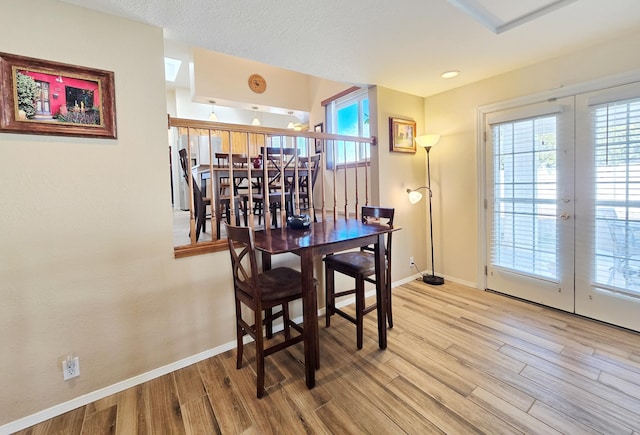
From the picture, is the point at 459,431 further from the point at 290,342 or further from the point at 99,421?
the point at 99,421

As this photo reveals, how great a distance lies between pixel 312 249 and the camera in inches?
68.8

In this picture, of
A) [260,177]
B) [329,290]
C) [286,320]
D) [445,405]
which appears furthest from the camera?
[260,177]

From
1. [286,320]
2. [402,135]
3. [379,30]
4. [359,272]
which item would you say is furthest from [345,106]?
[286,320]

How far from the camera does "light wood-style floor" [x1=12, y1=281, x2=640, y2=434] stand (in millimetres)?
1507

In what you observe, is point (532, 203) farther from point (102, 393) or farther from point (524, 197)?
point (102, 393)

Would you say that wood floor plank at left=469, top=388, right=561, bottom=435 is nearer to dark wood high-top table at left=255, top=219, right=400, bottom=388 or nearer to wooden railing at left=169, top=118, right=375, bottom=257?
dark wood high-top table at left=255, top=219, right=400, bottom=388

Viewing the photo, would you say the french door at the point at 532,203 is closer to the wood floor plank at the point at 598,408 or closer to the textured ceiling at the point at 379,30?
the textured ceiling at the point at 379,30

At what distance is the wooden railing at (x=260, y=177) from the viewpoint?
2.17 m

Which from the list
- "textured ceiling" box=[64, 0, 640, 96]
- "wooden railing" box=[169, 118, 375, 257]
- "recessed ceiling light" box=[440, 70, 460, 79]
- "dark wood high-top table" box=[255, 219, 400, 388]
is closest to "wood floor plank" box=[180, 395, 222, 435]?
"dark wood high-top table" box=[255, 219, 400, 388]

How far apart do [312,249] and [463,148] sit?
2546 millimetres

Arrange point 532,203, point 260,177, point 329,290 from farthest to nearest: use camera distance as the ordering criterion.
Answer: point 260,177 < point 532,203 < point 329,290

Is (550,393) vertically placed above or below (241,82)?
below

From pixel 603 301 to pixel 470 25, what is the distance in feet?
8.34

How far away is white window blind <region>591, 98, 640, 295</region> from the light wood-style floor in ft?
1.67
